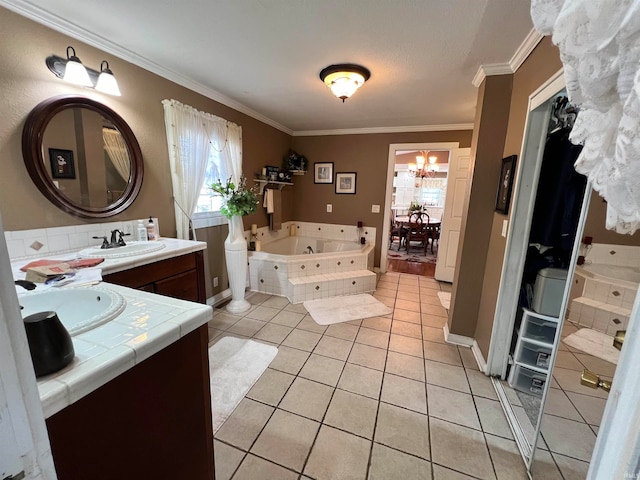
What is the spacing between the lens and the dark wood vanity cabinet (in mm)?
1637

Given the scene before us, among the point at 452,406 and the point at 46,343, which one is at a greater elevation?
the point at 46,343

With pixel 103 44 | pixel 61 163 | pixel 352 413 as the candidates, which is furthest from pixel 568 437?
pixel 103 44

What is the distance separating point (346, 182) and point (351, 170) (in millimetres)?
208

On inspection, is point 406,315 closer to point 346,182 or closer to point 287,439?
point 287,439

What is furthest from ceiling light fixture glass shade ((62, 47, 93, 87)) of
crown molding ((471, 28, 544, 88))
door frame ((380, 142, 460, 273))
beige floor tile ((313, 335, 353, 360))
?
door frame ((380, 142, 460, 273))

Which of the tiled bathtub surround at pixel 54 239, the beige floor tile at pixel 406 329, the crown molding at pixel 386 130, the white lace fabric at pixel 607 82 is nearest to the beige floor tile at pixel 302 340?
the beige floor tile at pixel 406 329

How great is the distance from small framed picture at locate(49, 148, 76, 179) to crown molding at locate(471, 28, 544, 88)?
2983 millimetres

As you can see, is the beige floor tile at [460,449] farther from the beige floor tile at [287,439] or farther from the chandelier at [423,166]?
the chandelier at [423,166]

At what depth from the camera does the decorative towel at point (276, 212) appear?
406cm

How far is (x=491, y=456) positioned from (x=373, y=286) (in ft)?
7.52

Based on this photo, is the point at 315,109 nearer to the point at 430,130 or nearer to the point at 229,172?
the point at 229,172

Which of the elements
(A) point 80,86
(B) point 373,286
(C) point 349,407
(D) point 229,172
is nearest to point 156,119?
(A) point 80,86

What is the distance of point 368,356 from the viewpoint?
221 centimetres

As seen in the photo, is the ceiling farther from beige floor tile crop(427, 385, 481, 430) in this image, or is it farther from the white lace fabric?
beige floor tile crop(427, 385, 481, 430)
